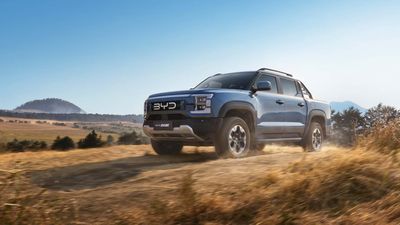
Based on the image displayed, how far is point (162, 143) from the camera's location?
8977mm

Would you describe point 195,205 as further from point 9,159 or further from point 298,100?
point 298,100

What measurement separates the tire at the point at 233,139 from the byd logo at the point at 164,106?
38.6 inches

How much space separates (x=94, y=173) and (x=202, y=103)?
2298 millimetres

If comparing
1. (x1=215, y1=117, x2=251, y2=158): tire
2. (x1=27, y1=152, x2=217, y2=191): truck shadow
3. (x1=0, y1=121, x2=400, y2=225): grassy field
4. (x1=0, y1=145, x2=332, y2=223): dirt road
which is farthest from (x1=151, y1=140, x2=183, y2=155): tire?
(x1=0, y1=121, x2=400, y2=225): grassy field

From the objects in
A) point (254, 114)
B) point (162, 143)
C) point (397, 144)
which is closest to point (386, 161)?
point (397, 144)

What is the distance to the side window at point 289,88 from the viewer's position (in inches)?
391

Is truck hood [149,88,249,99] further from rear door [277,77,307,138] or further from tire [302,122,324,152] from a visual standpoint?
tire [302,122,324,152]

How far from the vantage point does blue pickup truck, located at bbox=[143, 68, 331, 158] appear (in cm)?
774

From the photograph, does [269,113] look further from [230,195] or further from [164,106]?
[230,195]

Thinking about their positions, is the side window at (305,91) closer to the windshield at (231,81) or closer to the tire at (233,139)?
the windshield at (231,81)

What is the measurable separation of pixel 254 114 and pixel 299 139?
6.74 ft

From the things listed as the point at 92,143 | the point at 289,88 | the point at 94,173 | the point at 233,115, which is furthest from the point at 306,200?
the point at 92,143

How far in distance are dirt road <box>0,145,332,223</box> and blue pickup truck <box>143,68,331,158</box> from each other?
23.9 inches

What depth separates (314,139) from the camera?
10.8m
